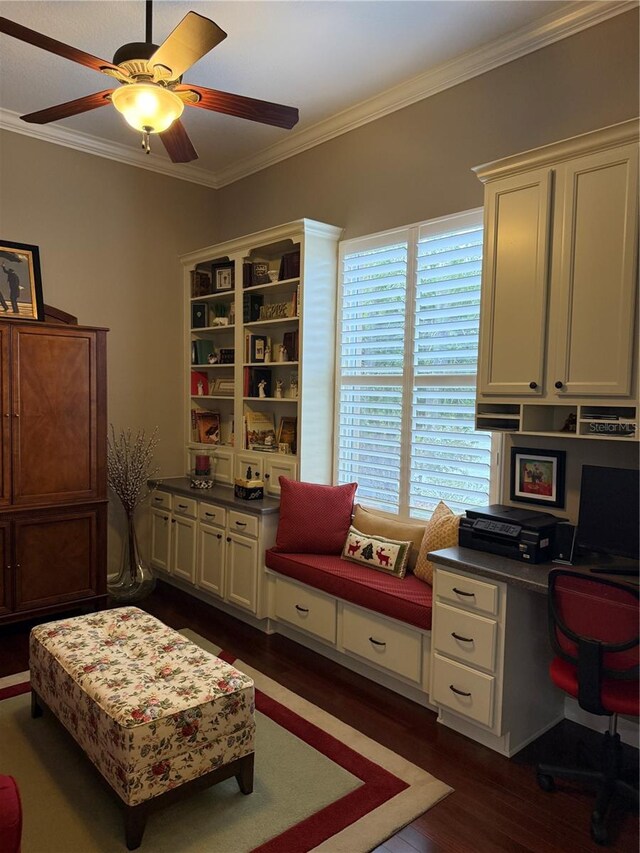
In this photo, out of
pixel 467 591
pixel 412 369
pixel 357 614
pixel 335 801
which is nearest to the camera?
pixel 335 801

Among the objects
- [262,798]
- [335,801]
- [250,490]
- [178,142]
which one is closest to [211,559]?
[250,490]

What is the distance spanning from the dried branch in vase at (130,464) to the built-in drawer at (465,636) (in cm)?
258

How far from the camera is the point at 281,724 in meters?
2.79

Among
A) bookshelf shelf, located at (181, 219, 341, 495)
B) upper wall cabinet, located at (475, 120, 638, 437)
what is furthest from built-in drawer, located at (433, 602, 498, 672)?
bookshelf shelf, located at (181, 219, 341, 495)

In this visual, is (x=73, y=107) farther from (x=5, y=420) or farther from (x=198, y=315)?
(x=198, y=315)

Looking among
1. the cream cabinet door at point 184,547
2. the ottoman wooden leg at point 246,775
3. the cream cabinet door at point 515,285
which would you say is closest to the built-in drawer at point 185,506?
the cream cabinet door at point 184,547

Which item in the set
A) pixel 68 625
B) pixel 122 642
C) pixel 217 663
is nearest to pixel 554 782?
pixel 217 663

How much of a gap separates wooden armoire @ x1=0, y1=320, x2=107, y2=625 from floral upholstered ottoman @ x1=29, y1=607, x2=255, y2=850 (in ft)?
4.22

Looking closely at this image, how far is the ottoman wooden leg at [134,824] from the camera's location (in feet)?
6.63

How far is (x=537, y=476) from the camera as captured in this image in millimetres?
2973

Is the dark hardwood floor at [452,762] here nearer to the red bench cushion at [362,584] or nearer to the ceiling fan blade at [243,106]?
the red bench cushion at [362,584]

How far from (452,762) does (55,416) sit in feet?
9.78

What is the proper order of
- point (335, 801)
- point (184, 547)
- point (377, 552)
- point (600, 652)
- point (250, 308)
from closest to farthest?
point (600, 652)
point (335, 801)
point (377, 552)
point (250, 308)
point (184, 547)

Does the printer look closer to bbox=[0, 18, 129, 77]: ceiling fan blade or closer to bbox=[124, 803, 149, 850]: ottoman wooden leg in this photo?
bbox=[124, 803, 149, 850]: ottoman wooden leg
